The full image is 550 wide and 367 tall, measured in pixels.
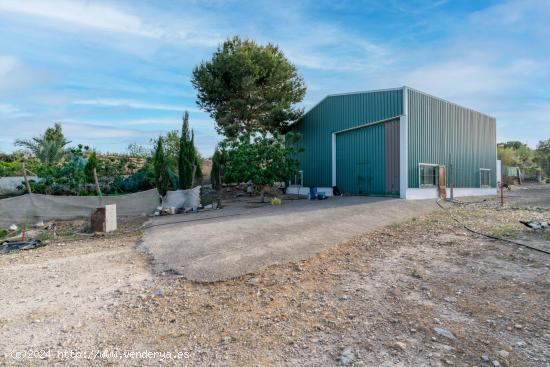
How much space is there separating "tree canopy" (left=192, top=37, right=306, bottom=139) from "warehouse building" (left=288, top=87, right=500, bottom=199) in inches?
Result: 88.1

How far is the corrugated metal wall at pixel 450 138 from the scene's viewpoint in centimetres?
1642

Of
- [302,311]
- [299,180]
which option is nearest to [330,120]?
[299,180]

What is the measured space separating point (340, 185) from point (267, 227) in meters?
12.0

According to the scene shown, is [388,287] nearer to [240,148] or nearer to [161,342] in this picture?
[161,342]

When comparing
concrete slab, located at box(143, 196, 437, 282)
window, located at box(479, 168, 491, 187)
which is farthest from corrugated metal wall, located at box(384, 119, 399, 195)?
window, located at box(479, 168, 491, 187)

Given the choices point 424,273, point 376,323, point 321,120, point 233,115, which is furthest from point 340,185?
point 376,323

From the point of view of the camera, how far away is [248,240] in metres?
7.31

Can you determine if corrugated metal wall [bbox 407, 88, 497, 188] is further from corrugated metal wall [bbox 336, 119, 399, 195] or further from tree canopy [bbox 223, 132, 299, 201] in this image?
tree canopy [bbox 223, 132, 299, 201]

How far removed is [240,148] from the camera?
16578 mm

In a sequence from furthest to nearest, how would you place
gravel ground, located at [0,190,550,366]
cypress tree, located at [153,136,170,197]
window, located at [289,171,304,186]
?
window, located at [289,171,304,186]
cypress tree, located at [153,136,170,197]
gravel ground, located at [0,190,550,366]

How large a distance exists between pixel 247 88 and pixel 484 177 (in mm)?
17439

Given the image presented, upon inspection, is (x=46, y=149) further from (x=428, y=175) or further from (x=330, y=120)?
(x=428, y=175)

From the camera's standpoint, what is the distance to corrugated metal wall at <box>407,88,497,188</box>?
1642 centimetres

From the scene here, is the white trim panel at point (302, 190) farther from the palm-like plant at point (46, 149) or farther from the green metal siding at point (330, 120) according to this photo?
the palm-like plant at point (46, 149)
